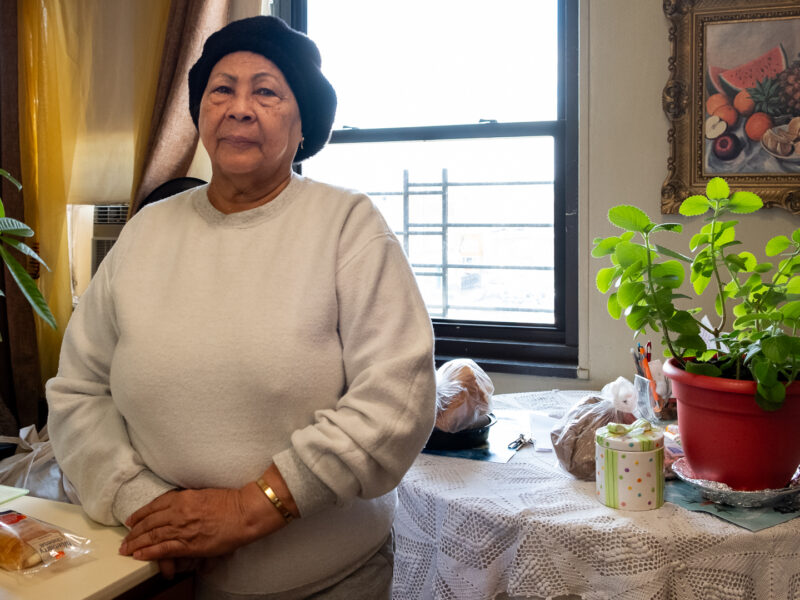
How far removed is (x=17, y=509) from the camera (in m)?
1.20

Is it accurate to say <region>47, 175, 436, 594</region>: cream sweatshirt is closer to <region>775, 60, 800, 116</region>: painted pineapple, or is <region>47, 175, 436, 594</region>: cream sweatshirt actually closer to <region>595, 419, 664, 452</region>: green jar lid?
<region>595, 419, 664, 452</region>: green jar lid

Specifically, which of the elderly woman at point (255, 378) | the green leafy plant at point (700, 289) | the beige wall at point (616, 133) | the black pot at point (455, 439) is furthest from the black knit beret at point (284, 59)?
the beige wall at point (616, 133)

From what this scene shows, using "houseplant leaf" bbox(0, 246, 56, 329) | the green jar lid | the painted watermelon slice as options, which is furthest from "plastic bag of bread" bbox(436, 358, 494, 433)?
the painted watermelon slice

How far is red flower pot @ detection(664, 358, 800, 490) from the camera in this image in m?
1.24

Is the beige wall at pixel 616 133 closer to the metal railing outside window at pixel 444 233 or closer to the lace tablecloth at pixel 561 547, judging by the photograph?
the metal railing outside window at pixel 444 233

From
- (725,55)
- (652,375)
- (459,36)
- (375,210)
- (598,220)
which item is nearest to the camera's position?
(375,210)

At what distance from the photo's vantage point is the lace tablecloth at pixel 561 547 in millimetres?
1175

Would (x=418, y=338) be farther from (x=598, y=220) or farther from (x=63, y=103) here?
(x=63, y=103)

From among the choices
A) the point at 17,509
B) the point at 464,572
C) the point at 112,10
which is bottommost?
the point at 464,572

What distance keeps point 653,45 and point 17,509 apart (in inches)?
76.8

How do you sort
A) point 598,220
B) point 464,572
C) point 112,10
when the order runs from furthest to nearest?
point 112,10
point 598,220
point 464,572

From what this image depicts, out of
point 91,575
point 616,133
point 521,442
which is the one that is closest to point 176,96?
point 616,133

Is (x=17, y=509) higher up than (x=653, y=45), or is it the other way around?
(x=653, y=45)

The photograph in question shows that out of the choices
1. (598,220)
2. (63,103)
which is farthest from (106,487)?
(63,103)
